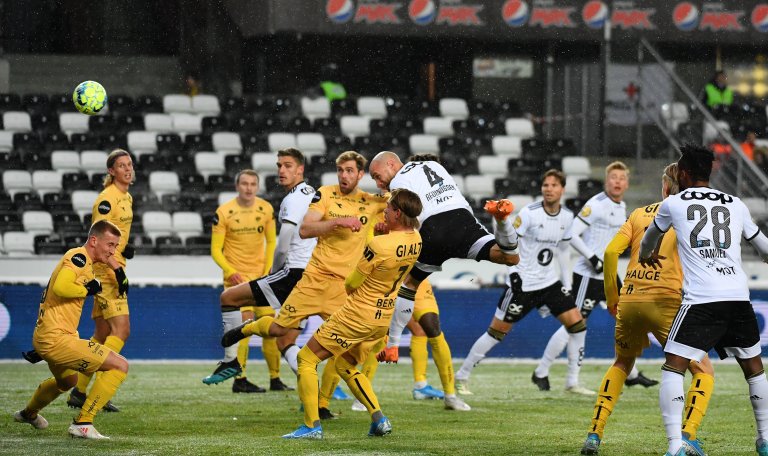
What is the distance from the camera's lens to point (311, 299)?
10.6 m

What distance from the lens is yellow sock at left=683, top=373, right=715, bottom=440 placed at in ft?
27.4

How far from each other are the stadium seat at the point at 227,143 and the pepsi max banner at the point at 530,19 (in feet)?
7.27

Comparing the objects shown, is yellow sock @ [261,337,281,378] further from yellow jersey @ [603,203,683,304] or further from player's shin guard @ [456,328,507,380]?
yellow jersey @ [603,203,683,304]

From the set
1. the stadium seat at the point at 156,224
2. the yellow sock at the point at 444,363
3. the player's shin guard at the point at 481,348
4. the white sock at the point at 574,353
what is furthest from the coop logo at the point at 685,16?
the yellow sock at the point at 444,363

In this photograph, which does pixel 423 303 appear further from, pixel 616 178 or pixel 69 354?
pixel 69 354

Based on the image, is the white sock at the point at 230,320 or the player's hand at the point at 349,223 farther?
the white sock at the point at 230,320

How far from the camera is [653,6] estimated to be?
24953 millimetres

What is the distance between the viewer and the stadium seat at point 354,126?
77.5 ft

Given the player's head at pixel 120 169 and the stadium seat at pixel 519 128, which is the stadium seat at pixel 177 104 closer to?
the stadium seat at pixel 519 128

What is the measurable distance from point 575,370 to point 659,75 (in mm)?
11948

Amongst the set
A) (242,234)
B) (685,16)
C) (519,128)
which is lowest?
(242,234)

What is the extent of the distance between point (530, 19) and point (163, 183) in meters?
8.29

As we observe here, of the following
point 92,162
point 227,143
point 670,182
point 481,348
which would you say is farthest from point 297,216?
point 227,143

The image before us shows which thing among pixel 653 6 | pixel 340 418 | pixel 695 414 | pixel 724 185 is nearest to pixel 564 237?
pixel 340 418
